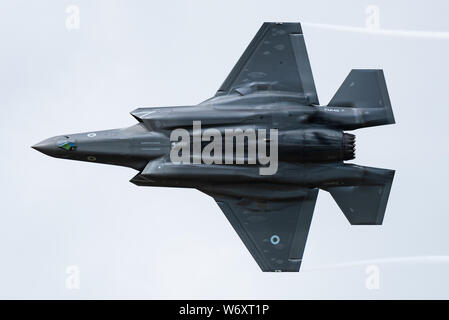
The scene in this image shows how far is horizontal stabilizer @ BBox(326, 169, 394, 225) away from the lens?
1346 cm

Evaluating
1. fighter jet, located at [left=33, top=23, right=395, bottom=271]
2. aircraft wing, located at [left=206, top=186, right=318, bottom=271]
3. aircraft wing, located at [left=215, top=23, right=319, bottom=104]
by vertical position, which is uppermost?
aircraft wing, located at [left=215, top=23, right=319, bottom=104]

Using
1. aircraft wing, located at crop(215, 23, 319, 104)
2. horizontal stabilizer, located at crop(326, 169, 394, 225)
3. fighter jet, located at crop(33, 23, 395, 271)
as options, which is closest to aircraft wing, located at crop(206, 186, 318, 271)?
fighter jet, located at crop(33, 23, 395, 271)

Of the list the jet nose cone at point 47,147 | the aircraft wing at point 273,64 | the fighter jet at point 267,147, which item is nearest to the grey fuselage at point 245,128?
the fighter jet at point 267,147

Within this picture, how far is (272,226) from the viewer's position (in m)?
13.7

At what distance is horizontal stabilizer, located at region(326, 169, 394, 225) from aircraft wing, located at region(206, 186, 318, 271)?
2.17ft

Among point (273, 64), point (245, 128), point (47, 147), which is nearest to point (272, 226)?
point (245, 128)

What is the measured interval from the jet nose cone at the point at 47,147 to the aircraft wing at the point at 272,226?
147 inches

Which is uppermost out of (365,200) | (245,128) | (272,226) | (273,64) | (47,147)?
(273,64)

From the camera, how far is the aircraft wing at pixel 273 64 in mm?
13719

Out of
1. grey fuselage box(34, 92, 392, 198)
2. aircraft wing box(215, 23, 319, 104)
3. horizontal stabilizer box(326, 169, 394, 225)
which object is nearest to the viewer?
grey fuselage box(34, 92, 392, 198)

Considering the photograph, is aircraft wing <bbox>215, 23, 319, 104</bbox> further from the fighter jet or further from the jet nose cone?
the jet nose cone

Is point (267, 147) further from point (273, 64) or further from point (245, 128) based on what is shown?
point (273, 64)

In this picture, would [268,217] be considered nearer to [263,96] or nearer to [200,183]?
[200,183]

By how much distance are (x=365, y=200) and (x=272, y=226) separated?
214 centimetres
